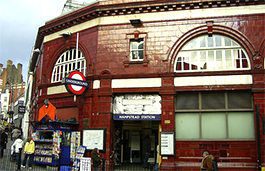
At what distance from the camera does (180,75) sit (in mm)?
15867

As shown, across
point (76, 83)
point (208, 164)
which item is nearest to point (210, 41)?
point (208, 164)

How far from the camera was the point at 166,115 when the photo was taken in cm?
1557

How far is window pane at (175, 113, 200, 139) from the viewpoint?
1544cm

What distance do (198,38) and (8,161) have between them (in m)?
13.7

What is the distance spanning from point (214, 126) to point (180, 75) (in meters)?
3.30

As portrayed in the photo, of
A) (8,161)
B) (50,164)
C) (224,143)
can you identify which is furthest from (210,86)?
(8,161)

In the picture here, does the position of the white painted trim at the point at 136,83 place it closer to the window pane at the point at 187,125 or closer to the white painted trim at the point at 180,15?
the window pane at the point at 187,125

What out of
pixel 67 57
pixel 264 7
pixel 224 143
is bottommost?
pixel 224 143

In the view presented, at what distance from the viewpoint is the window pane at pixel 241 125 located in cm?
1488

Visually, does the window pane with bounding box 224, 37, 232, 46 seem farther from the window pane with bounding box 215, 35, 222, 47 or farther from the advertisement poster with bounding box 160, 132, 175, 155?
the advertisement poster with bounding box 160, 132, 175, 155

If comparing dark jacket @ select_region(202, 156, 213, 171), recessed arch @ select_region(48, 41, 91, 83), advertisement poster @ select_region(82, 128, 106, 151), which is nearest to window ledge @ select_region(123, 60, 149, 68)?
recessed arch @ select_region(48, 41, 91, 83)

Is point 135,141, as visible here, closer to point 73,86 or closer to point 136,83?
point 136,83

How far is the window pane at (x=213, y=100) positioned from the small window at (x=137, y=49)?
4.29 m

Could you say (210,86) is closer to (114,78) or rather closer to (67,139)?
(114,78)
